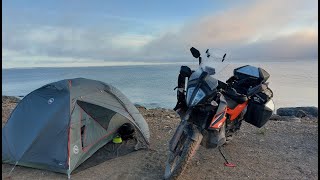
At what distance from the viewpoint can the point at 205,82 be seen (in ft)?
14.4

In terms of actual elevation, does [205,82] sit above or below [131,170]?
above

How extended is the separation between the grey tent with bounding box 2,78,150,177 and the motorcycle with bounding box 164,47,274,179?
1713mm

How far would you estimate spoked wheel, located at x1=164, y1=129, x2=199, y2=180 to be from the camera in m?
4.33

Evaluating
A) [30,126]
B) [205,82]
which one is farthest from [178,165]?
[30,126]

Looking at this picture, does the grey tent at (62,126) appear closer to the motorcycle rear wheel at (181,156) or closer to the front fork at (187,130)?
the motorcycle rear wheel at (181,156)

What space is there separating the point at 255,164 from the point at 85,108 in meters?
3.19

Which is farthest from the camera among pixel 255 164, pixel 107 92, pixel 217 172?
→ pixel 107 92

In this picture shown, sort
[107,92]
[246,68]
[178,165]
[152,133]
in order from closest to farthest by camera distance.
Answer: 1. [178,165]
2. [246,68]
3. [107,92]
4. [152,133]

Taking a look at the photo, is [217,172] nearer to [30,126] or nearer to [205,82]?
[205,82]

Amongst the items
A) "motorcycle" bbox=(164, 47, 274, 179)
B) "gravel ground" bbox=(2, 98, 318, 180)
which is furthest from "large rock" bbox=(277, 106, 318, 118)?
"motorcycle" bbox=(164, 47, 274, 179)

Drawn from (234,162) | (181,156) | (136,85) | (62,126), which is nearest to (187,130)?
(181,156)

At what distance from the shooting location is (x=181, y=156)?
14.3ft

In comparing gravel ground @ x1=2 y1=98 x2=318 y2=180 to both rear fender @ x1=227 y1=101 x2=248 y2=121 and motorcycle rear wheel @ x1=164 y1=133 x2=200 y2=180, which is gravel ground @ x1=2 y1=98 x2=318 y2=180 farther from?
rear fender @ x1=227 y1=101 x2=248 y2=121

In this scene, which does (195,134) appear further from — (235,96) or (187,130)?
(235,96)
